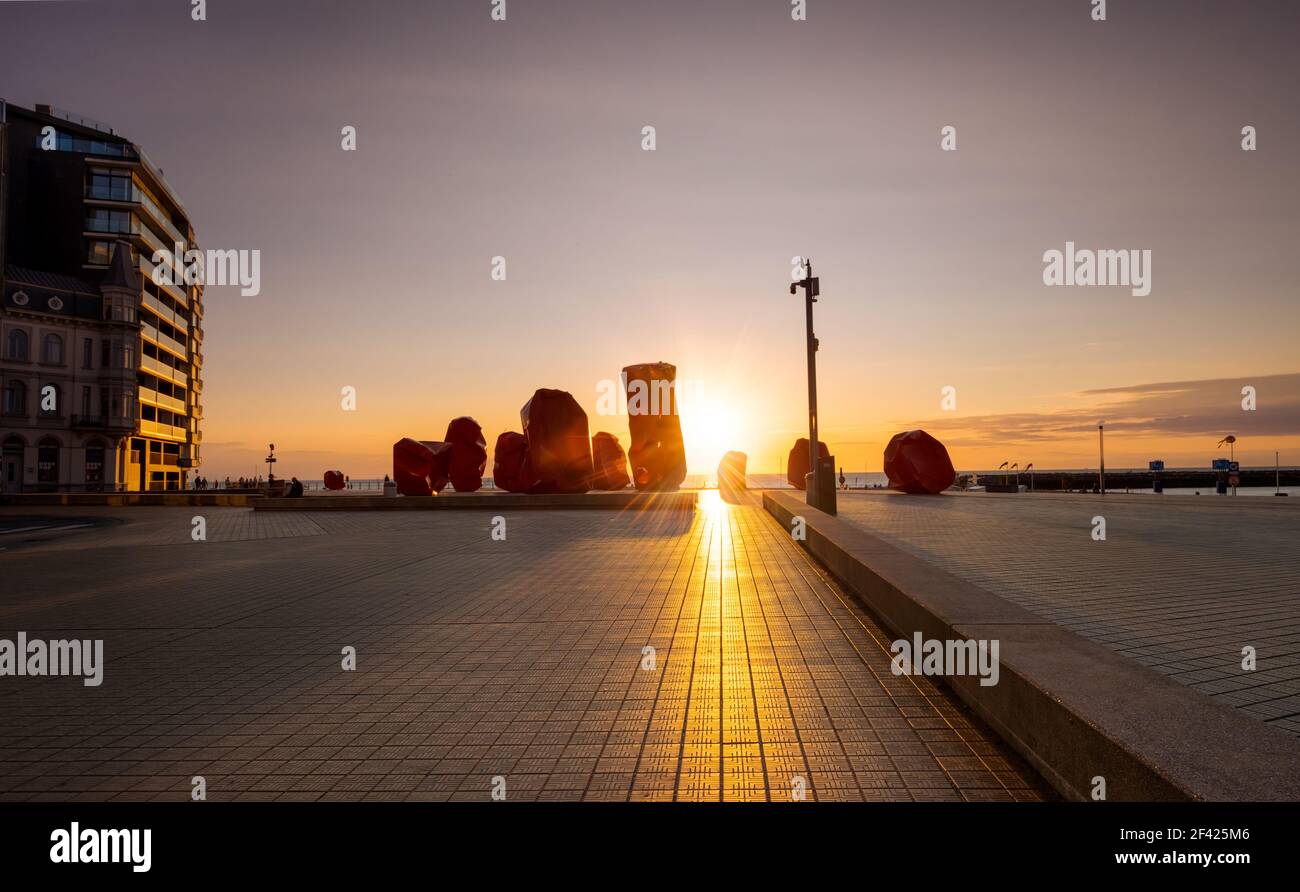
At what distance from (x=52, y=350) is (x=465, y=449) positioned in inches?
1402

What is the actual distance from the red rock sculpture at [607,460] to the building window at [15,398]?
3874 centimetres

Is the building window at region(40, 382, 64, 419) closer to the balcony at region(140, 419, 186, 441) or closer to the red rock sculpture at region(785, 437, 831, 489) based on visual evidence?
the balcony at region(140, 419, 186, 441)

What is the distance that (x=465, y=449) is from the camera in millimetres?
38719

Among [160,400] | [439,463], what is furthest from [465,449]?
[160,400]

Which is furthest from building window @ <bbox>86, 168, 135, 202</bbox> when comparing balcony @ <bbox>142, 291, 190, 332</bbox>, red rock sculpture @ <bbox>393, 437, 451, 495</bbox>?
red rock sculpture @ <bbox>393, 437, 451, 495</bbox>

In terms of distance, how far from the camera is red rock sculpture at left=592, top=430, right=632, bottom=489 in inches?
1800

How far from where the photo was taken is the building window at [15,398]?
166 feet

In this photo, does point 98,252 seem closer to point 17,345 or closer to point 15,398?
point 17,345

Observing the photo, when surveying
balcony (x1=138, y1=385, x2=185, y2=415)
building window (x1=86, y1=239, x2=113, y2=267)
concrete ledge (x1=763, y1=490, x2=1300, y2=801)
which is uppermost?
building window (x1=86, y1=239, x2=113, y2=267)

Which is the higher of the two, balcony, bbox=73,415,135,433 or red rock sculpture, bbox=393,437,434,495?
balcony, bbox=73,415,135,433

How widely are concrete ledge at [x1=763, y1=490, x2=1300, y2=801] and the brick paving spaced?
109 centimetres

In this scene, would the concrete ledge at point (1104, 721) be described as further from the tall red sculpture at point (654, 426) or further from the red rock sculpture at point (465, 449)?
the red rock sculpture at point (465, 449)

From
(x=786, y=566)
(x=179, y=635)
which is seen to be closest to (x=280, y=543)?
(x=179, y=635)

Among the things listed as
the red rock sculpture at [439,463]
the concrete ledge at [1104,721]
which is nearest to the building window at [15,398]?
the red rock sculpture at [439,463]
